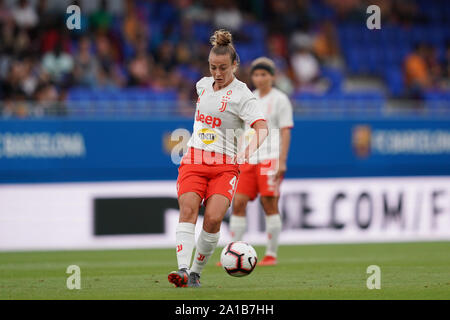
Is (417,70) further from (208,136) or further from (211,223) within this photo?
(211,223)

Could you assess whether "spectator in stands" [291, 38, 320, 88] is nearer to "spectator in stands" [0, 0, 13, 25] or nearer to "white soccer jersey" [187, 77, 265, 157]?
"spectator in stands" [0, 0, 13, 25]

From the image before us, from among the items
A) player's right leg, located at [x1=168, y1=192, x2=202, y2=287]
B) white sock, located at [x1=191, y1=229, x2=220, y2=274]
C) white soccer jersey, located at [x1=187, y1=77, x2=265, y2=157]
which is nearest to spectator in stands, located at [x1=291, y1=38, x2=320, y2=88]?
white soccer jersey, located at [x1=187, y1=77, x2=265, y2=157]

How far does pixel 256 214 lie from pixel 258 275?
17.3 ft

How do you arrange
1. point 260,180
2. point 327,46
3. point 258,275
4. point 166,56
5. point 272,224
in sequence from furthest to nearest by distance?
point 327,46
point 166,56
point 272,224
point 260,180
point 258,275

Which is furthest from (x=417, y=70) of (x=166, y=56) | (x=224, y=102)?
(x=224, y=102)

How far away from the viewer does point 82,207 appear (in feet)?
48.9

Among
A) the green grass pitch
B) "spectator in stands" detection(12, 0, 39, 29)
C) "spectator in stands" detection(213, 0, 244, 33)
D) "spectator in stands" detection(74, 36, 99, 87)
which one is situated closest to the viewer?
the green grass pitch

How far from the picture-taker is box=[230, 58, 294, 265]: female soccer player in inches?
453

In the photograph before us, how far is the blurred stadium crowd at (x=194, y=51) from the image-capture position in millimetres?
17969

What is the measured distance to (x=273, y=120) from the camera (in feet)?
38.1

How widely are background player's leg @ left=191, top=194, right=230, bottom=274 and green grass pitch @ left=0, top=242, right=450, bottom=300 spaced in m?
0.38

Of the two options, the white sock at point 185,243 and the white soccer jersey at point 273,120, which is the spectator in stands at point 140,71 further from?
the white sock at point 185,243
